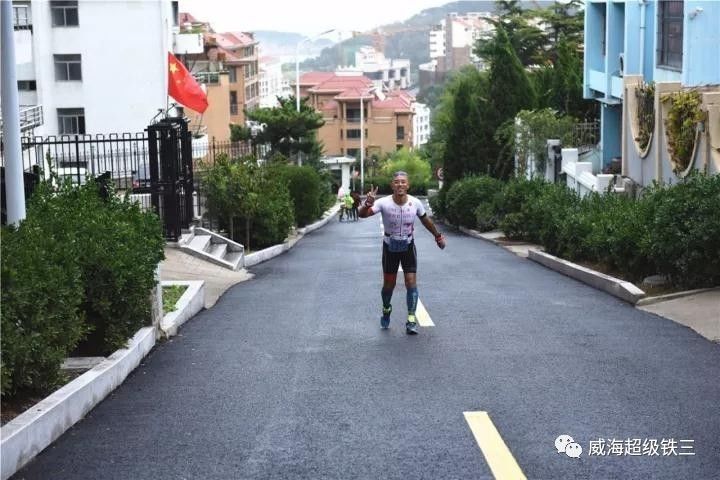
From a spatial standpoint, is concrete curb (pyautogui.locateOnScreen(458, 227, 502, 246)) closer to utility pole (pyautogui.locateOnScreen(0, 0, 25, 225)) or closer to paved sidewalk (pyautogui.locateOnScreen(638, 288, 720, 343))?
paved sidewalk (pyautogui.locateOnScreen(638, 288, 720, 343))

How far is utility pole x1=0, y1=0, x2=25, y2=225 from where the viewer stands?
1084cm

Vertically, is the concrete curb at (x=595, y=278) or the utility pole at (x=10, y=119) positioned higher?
the utility pole at (x=10, y=119)

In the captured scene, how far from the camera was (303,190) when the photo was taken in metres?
44.6

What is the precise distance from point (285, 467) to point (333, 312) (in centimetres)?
750

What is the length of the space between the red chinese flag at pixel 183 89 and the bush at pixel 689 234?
20.9 meters

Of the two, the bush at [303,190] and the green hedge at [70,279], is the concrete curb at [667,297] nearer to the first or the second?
the green hedge at [70,279]

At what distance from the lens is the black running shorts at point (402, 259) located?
12898 millimetres

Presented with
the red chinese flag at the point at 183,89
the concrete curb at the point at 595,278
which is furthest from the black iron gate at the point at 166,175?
the red chinese flag at the point at 183,89

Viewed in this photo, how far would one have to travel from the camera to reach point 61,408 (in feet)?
27.9

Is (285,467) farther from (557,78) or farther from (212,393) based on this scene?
(557,78)

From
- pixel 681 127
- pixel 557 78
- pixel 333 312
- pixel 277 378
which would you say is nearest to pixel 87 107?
pixel 557 78

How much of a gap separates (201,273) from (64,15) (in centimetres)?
4055

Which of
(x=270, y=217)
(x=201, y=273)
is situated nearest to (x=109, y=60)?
(x=270, y=217)

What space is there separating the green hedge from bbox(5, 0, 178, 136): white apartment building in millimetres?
44375
